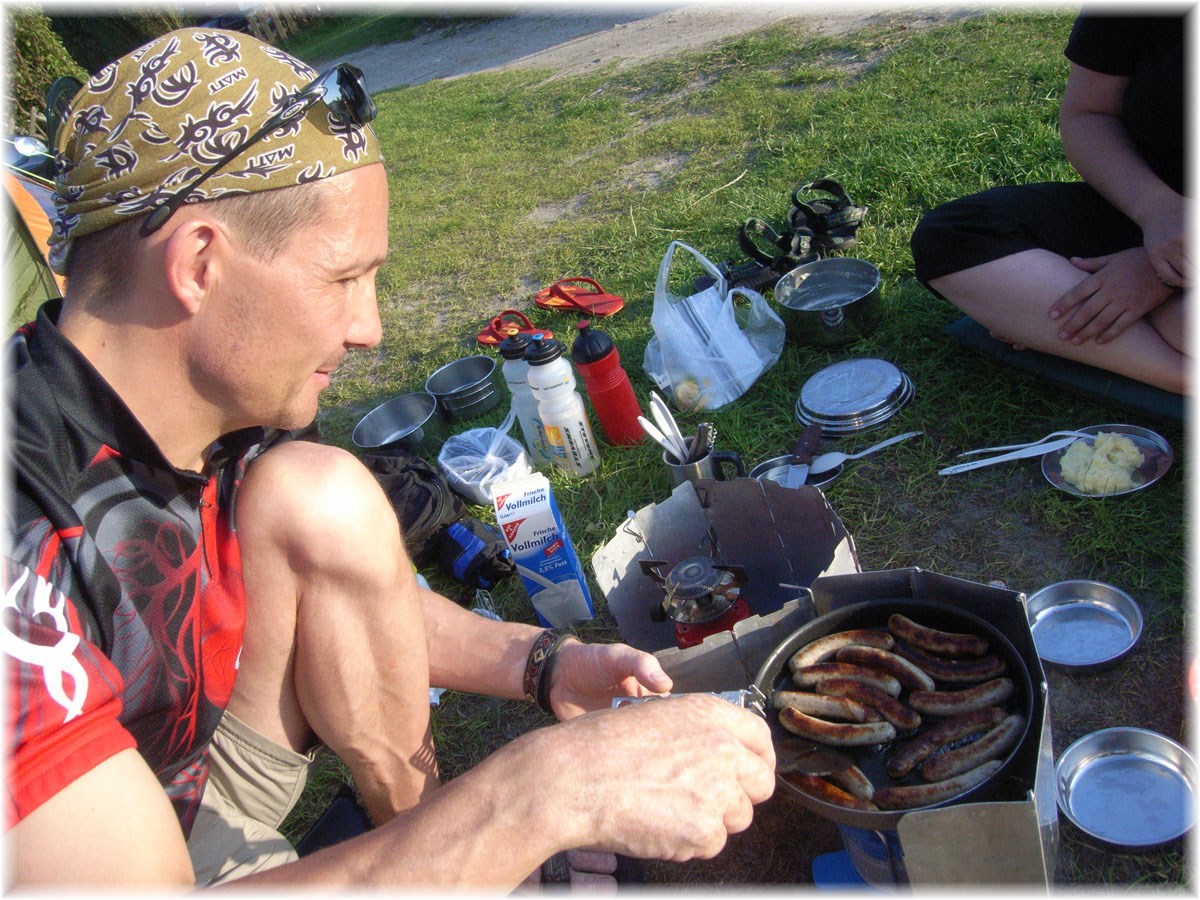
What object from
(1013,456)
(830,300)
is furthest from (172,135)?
(830,300)

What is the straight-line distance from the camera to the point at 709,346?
11.6 ft

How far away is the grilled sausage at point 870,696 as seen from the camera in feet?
5.85

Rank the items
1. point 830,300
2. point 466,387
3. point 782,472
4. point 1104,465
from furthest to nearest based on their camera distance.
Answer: point 466,387, point 830,300, point 782,472, point 1104,465

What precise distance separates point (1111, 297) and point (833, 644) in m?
1.55

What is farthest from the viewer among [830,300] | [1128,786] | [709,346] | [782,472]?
[830,300]

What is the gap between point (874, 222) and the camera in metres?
4.26

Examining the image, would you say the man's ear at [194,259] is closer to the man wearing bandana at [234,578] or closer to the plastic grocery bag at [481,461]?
the man wearing bandana at [234,578]

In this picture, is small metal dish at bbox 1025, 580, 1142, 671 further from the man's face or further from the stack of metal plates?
the man's face

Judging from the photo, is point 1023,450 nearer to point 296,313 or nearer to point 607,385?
point 607,385

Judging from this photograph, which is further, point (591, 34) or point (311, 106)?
point (591, 34)

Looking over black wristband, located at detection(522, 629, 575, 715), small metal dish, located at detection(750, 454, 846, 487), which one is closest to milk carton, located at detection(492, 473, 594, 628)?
black wristband, located at detection(522, 629, 575, 715)

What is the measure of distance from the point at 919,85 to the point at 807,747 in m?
4.98

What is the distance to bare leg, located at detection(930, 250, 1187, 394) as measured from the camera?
2.60 meters

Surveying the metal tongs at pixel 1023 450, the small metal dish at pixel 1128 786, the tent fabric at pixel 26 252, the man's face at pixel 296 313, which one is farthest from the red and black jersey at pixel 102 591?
the tent fabric at pixel 26 252
